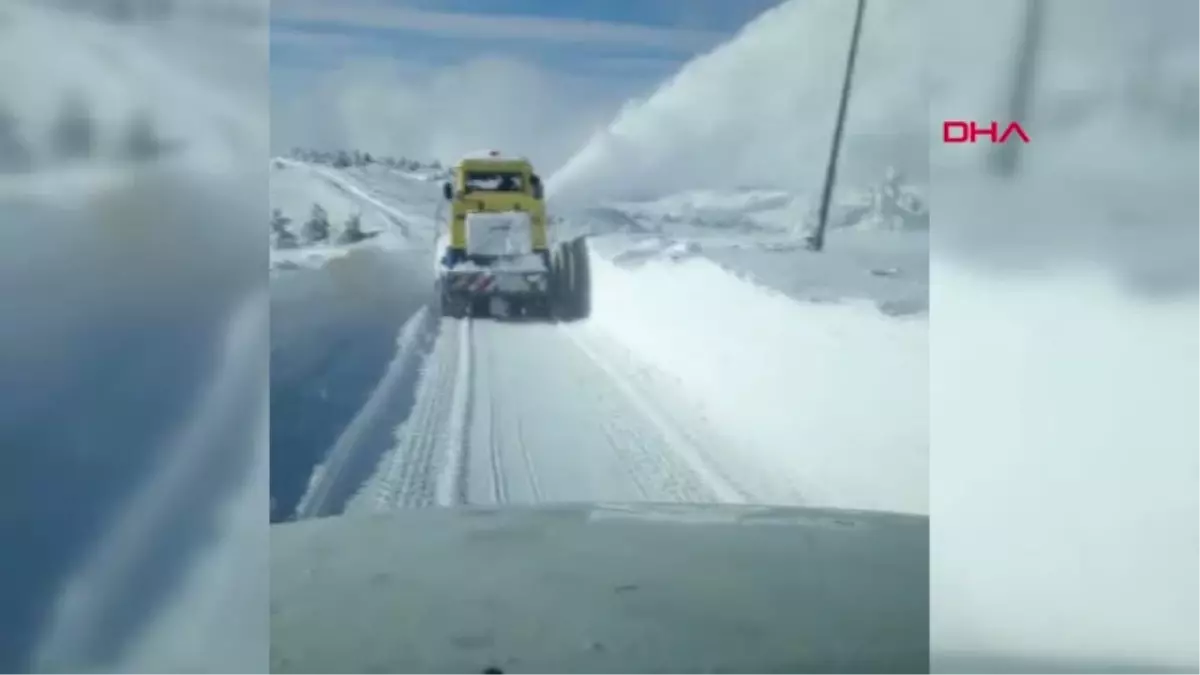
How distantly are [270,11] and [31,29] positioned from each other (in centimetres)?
43

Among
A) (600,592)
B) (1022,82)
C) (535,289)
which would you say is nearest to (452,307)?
(535,289)

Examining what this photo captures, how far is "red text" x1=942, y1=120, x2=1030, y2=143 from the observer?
8.23ft

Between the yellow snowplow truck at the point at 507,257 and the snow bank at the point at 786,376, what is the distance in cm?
7

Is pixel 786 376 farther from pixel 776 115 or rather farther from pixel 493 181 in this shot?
pixel 493 181

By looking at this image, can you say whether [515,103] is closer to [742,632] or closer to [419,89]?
[419,89]

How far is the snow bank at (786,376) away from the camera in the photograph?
8.23ft

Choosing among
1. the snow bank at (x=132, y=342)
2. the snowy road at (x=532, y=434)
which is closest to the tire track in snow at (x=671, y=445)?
the snowy road at (x=532, y=434)

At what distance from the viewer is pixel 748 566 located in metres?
2.43

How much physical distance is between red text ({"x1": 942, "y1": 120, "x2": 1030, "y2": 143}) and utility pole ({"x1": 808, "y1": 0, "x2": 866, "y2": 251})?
0.22 m

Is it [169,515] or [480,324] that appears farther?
[480,324]

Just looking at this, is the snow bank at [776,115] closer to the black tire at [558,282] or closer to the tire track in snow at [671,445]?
the black tire at [558,282]

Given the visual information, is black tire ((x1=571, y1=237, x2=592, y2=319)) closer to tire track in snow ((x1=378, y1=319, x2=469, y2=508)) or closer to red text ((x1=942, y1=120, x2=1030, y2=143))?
tire track in snow ((x1=378, y1=319, x2=469, y2=508))

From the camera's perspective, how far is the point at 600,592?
2334 mm

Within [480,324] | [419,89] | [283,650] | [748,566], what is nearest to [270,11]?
[419,89]
